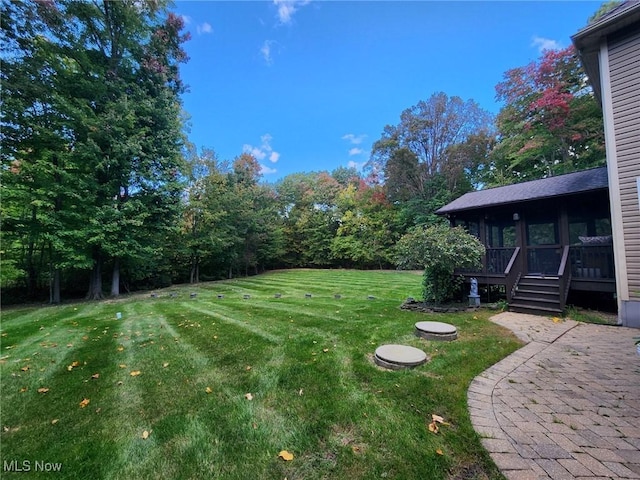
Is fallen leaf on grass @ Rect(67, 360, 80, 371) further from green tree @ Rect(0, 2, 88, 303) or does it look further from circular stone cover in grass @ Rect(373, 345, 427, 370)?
green tree @ Rect(0, 2, 88, 303)

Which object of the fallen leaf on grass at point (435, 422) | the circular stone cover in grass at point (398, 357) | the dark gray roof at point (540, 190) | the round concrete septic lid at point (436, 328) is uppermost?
the dark gray roof at point (540, 190)

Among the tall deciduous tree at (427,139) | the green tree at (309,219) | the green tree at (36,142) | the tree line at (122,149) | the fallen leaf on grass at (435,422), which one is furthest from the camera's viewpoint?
the green tree at (309,219)

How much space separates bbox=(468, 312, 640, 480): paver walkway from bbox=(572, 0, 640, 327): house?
5.60 feet

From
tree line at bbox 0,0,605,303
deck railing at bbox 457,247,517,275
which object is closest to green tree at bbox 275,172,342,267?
tree line at bbox 0,0,605,303

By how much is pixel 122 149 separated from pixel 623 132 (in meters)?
15.3

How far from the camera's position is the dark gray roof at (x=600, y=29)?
206 inches

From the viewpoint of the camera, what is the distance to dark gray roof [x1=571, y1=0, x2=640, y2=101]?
5.23 meters

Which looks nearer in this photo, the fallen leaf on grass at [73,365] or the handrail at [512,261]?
the fallen leaf on grass at [73,365]

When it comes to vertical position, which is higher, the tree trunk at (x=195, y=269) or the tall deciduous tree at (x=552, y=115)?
the tall deciduous tree at (x=552, y=115)

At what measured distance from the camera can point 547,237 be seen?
1006 centimetres

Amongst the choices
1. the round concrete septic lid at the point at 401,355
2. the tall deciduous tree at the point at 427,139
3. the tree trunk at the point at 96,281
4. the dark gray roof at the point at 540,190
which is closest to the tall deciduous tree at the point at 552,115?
the tall deciduous tree at the point at 427,139

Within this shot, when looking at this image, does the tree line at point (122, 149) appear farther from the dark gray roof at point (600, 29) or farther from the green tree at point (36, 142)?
the dark gray roof at point (600, 29)

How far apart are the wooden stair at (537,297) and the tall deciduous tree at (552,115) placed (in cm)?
1025

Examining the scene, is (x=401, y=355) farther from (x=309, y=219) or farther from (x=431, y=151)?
(x=309, y=219)
